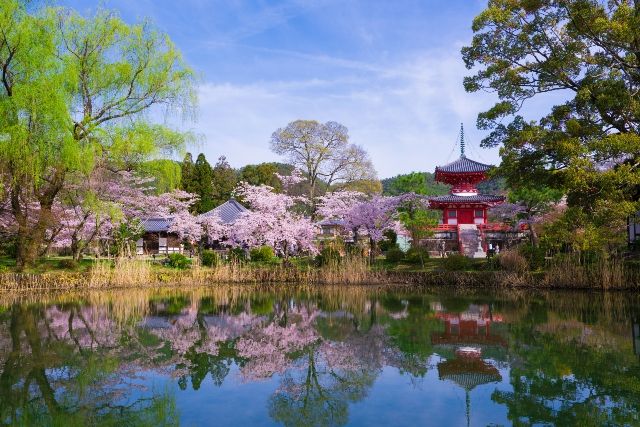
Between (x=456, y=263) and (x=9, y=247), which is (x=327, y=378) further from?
(x=9, y=247)

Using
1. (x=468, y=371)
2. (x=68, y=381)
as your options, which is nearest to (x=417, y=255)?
(x=468, y=371)

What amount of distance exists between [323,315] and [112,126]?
8.60 metres

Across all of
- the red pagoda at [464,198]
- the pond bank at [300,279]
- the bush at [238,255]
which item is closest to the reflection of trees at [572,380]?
the pond bank at [300,279]

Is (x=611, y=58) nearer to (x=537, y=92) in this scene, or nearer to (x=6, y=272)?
(x=537, y=92)

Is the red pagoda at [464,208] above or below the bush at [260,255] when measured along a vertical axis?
above

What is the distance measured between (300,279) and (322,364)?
1070 cm

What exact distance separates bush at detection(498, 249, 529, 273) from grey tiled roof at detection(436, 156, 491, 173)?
7.59 metres

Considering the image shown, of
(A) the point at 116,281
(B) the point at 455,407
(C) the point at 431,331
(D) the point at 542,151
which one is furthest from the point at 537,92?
(A) the point at 116,281

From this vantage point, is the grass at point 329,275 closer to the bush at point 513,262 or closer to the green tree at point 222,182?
the bush at point 513,262

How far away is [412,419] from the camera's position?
4.64 meters

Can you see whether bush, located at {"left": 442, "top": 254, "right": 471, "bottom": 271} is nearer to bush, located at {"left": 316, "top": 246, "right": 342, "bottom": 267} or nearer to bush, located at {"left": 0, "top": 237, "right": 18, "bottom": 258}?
bush, located at {"left": 316, "top": 246, "right": 342, "bottom": 267}

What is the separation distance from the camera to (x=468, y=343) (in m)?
7.89

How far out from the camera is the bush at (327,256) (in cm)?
1869

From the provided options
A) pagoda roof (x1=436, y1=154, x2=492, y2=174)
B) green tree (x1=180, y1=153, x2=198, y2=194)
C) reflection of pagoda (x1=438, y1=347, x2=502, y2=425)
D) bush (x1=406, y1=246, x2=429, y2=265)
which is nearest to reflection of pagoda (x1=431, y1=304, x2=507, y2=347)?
reflection of pagoda (x1=438, y1=347, x2=502, y2=425)
